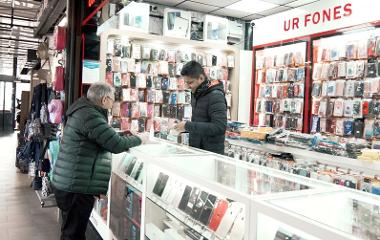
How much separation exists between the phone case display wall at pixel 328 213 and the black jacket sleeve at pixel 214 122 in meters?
1.56

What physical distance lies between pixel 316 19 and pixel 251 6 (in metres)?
1.80

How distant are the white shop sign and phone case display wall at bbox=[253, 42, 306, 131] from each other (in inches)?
9.6

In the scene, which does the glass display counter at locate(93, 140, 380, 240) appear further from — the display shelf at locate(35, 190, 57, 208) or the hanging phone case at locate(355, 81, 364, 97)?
the hanging phone case at locate(355, 81, 364, 97)

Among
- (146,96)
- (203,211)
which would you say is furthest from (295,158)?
(146,96)

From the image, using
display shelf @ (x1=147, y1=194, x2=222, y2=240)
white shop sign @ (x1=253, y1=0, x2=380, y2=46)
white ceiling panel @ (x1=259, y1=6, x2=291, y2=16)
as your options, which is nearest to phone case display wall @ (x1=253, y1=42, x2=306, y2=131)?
white shop sign @ (x1=253, y1=0, x2=380, y2=46)

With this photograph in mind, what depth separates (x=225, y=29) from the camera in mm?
7840

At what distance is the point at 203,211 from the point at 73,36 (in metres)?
3.20

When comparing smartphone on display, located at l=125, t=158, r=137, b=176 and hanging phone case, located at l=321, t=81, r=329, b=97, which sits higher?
hanging phone case, located at l=321, t=81, r=329, b=97

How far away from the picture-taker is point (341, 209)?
5.13 feet

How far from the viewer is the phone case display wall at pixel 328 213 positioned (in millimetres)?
1353

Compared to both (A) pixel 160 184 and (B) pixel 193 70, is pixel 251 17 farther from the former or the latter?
(A) pixel 160 184

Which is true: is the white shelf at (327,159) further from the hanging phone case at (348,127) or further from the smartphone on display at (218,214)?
the hanging phone case at (348,127)

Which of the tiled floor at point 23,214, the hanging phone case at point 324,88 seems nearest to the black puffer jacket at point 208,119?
the tiled floor at point 23,214

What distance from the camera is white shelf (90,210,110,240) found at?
3.44 metres
